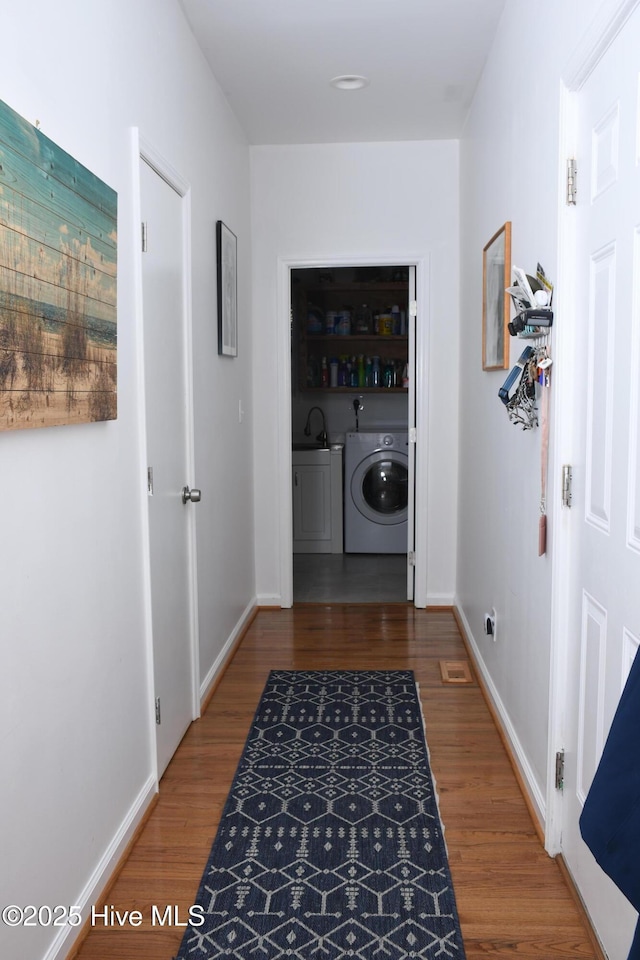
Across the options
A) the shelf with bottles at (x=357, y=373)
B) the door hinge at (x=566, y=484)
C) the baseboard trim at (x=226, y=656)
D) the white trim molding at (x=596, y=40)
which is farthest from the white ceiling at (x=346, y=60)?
the baseboard trim at (x=226, y=656)

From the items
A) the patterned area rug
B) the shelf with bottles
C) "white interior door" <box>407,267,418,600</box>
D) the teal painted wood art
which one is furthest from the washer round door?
the teal painted wood art

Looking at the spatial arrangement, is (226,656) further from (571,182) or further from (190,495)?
(571,182)

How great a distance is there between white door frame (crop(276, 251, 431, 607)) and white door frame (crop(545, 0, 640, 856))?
2489 mm

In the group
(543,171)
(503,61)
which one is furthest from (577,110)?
(503,61)

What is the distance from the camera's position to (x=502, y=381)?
9.63 ft

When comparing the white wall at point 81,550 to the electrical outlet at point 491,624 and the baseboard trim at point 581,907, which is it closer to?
the baseboard trim at point 581,907

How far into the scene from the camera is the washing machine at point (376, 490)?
599 cm

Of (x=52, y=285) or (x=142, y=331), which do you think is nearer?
(x=52, y=285)

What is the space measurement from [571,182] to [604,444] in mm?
685

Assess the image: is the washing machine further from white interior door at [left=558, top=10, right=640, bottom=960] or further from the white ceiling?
white interior door at [left=558, top=10, right=640, bottom=960]

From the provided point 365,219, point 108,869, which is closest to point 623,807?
point 108,869

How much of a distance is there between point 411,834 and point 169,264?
195cm

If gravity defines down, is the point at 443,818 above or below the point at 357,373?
below

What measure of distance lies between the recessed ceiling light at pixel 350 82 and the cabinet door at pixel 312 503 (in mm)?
2969
